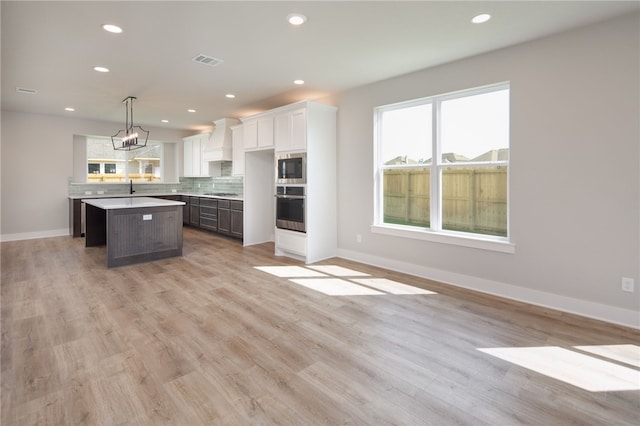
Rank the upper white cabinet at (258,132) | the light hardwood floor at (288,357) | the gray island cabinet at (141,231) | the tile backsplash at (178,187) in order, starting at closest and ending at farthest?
the light hardwood floor at (288,357) < the gray island cabinet at (141,231) < the upper white cabinet at (258,132) < the tile backsplash at (178,187)

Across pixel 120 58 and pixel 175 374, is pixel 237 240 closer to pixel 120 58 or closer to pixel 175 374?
pixel 120 58

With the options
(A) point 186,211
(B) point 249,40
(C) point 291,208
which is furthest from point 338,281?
(A) point 186,211

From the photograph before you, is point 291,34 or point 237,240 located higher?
point 291,34

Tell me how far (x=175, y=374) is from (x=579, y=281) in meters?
3.60

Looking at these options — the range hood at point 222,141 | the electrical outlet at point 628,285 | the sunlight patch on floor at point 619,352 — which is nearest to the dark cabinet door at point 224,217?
the range hood at point 222,141

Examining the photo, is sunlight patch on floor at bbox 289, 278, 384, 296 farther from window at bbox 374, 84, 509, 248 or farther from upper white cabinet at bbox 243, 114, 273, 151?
upper white cabinet at bbox 243, 114, 273, 151

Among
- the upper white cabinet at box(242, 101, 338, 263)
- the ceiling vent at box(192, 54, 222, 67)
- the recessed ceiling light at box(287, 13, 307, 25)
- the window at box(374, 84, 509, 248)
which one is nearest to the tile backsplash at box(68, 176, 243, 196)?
the upper white cabinet at box(242, 101, 338, 263)

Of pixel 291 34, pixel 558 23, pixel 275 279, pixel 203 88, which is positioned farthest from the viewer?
pixel 203 88

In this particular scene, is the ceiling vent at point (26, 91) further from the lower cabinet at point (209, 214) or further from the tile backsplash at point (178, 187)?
the lower cabinet at point (209, 214)

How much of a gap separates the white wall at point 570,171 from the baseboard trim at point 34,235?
317 inches

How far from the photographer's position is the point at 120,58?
12.1 feet

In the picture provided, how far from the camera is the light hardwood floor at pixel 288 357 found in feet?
5.84

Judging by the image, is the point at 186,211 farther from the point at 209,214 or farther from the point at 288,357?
the point at 288,357

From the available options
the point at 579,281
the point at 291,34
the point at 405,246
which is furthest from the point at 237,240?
the point at 579,281
